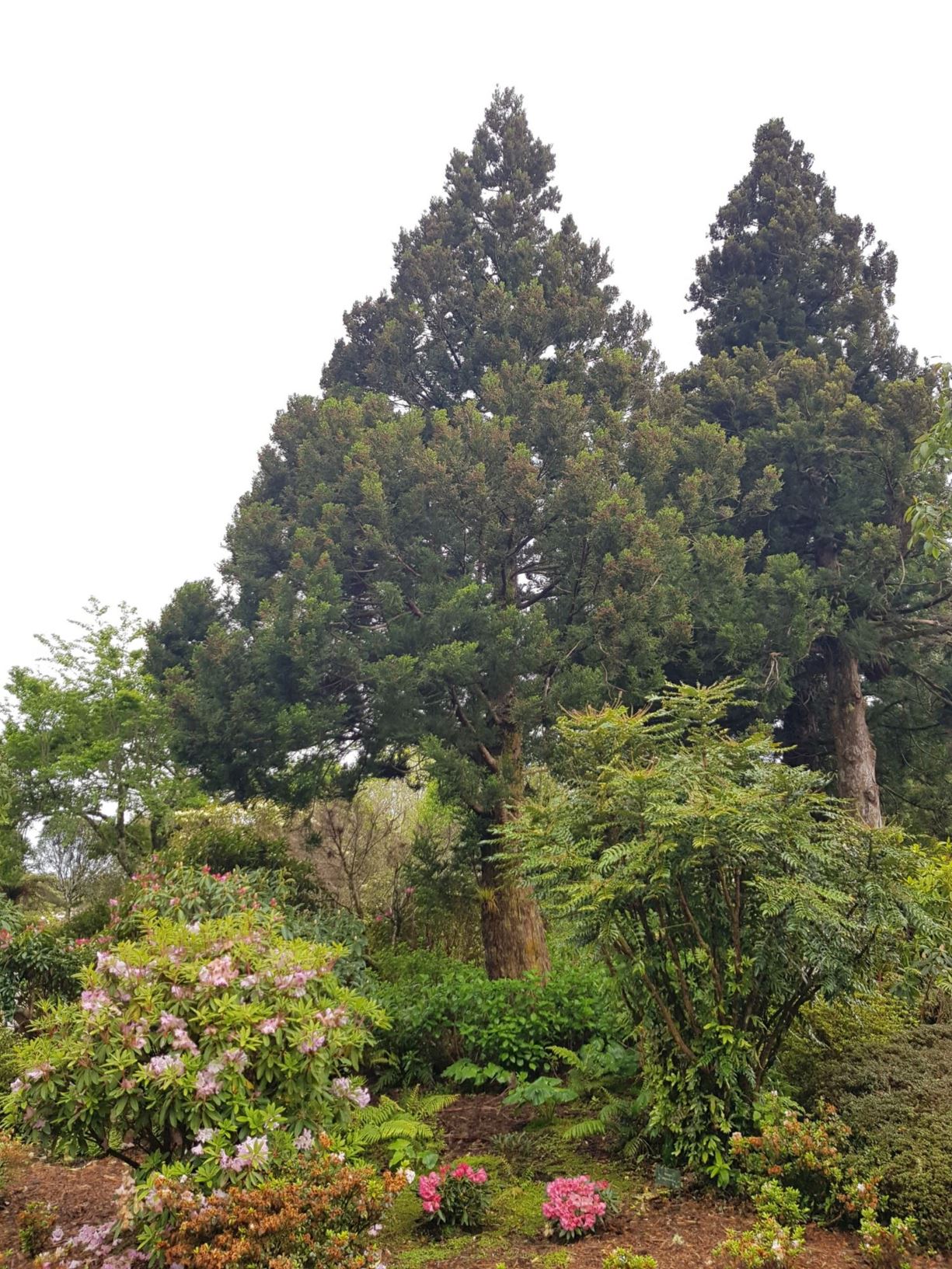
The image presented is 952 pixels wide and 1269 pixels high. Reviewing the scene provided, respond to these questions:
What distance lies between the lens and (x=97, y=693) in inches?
468

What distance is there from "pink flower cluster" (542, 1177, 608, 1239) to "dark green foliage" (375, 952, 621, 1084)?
1944mm

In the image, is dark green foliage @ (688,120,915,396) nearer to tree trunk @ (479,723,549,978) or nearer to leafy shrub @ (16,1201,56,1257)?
tree trunk @ (479,723,549,978)

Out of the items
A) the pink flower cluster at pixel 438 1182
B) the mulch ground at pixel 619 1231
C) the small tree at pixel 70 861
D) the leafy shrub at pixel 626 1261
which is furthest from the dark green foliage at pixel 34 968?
the leafy shrub at pixel 626 1261

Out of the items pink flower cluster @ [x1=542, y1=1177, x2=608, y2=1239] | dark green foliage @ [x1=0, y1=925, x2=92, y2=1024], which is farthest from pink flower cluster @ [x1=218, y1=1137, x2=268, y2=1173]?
dark green foliage @ [x1=0, y1=925, x2=92, y2=1024]

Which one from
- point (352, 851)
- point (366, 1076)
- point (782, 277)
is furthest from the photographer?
point (782, 277)

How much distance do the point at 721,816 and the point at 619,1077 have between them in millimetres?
2399

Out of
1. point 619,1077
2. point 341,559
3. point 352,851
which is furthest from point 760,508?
point 619,1077

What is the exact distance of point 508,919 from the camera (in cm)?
841

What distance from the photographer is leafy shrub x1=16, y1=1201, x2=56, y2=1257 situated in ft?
12.0

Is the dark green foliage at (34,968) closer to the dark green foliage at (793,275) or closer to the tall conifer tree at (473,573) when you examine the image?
the tall conifer tree at (473,573)

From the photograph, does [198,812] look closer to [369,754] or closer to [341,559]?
[369,754]

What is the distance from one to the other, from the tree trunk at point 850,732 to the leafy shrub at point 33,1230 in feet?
34.0

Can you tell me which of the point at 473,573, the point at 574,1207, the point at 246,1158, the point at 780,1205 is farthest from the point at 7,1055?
the point at 473,573

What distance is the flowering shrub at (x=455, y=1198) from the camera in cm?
361
